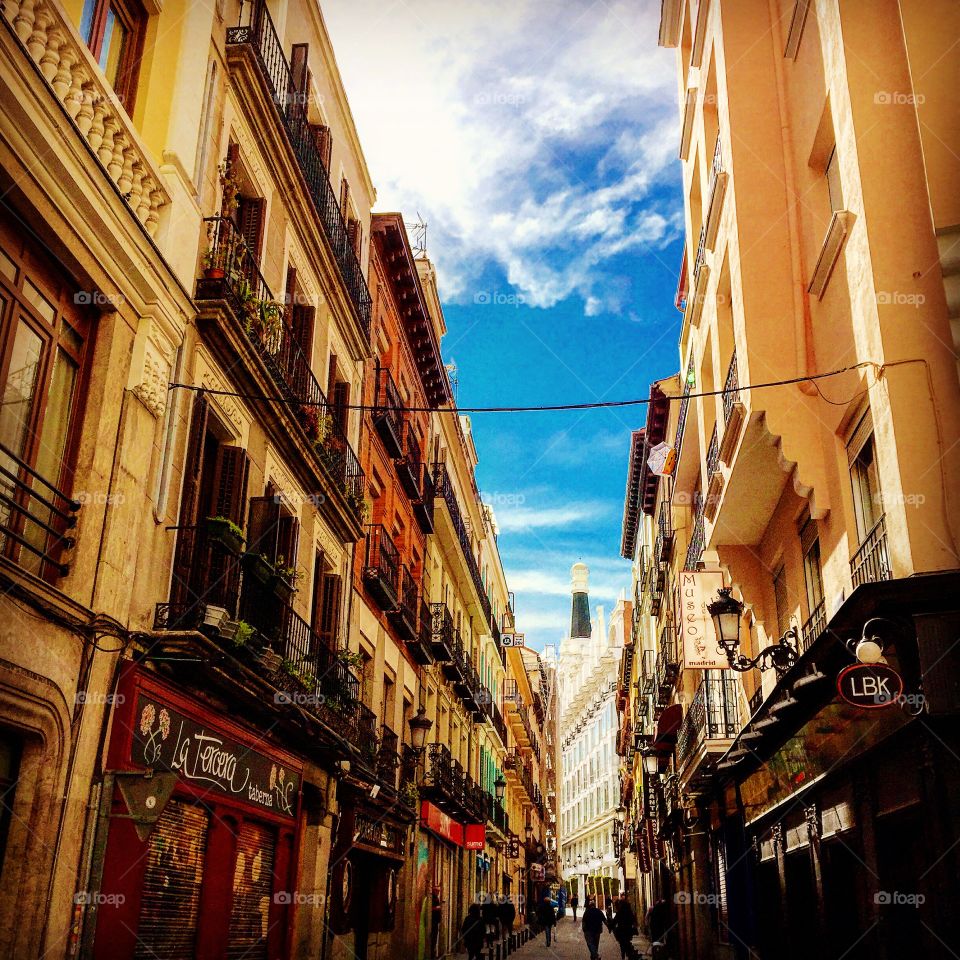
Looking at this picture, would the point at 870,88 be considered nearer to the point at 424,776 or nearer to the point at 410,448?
the point at 410,448

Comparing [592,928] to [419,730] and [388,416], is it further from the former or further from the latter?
[388,416]

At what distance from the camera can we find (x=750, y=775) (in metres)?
15.3

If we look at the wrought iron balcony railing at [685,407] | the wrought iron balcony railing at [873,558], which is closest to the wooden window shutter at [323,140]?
the wrought iron balcony railing at [685,407]

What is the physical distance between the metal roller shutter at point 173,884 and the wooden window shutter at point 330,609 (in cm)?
582

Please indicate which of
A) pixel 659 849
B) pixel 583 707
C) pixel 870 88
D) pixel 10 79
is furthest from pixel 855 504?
pixel 583 707

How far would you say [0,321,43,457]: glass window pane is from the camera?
777cm

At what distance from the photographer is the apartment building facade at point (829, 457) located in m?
7.99

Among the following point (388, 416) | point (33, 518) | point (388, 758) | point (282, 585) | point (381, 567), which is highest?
point (388, 416)

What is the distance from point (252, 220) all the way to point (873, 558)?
9.41 metres

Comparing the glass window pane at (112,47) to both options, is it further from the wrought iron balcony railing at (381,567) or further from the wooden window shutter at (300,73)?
the wrought iron balcony railing at (381,567)

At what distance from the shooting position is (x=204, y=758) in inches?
417

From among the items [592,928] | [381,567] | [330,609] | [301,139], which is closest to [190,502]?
[330,609]

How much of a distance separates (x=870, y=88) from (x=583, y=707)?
123 metres

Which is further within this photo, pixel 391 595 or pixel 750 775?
pixel 391 595
